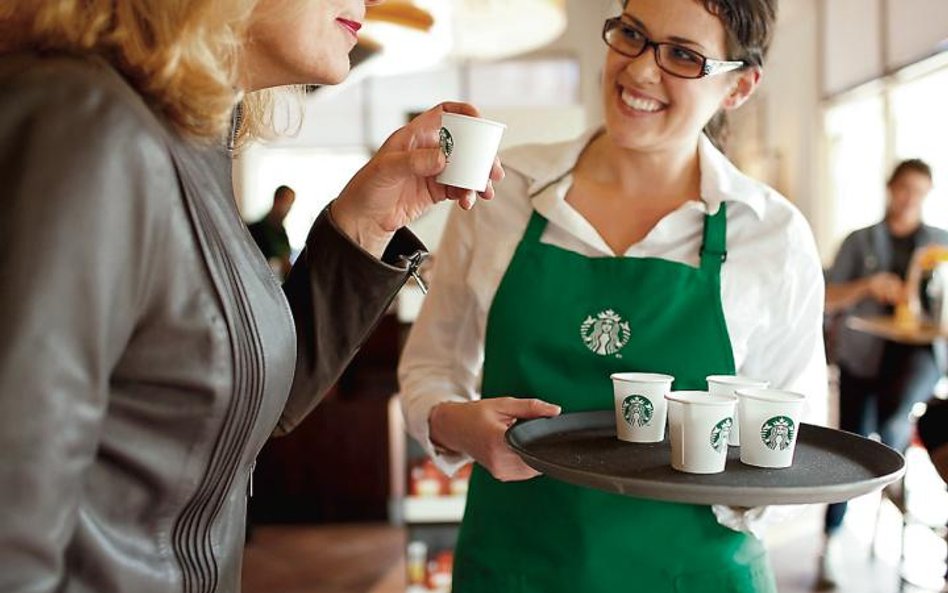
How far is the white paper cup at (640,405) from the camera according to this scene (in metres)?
1.36

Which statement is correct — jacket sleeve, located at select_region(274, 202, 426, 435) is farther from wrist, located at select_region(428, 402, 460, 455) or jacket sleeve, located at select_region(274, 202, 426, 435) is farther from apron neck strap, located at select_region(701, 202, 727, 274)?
apron neck strap, located at select_region(701, 202, 727, 274)

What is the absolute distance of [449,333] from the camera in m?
1.74

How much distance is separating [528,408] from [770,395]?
339 millimetres

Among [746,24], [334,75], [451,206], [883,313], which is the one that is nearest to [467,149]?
[334,75]

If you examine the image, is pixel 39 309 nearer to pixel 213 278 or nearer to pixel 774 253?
pixel 213 278

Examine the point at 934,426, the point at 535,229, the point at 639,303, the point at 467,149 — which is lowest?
the point at 934,426

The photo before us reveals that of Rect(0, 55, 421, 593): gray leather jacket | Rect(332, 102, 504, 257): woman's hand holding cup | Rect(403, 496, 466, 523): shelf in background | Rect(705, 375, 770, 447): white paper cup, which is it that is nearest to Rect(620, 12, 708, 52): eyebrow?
Rect(332, 102, 504, 257): woman's hand holding cup

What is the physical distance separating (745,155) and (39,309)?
35.4ft

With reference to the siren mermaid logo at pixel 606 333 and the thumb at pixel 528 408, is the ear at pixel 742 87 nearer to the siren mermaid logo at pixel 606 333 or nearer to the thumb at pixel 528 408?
the siren mermaid logo at pixel 606 333

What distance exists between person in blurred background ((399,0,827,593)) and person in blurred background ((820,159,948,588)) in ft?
10.5

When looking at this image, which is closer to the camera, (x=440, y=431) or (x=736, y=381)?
(x=736, y=381)

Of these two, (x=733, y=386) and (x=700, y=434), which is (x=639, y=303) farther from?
(x=700, y=434)

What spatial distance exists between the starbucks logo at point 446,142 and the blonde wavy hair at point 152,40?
1.42 feet

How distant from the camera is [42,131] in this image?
700 millimetres
